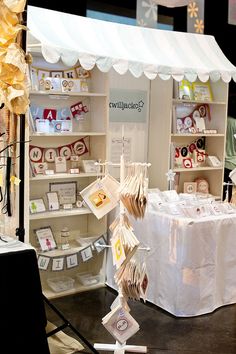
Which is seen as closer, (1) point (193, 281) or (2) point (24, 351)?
(2) point (24, 351)

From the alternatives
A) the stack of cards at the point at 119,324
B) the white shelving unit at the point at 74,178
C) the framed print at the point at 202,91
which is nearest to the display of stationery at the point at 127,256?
the stack of cards at the point at 119,324

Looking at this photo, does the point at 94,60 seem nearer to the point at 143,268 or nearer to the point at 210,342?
the point at 143,268

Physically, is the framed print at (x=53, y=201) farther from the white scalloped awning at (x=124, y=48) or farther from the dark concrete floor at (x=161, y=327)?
the white scalloped awning at (x=124, y=48)

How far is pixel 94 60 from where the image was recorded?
3789mm

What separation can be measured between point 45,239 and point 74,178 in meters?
0.65

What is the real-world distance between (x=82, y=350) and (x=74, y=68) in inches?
97.6

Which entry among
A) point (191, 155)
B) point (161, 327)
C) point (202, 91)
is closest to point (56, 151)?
point (191, 155)

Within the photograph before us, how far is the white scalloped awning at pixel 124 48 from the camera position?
3752 mm

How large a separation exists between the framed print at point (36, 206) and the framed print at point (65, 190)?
0.67 ft

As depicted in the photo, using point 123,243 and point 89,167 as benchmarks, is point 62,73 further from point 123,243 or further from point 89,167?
point 123,243

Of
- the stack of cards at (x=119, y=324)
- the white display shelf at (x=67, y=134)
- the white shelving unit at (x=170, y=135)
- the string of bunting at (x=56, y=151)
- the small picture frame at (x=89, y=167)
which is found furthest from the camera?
the white shelving unit at (x=170, y=135)

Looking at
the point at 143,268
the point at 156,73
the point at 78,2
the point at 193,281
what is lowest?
the point at 193,281

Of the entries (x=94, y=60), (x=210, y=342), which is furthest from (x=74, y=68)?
(x=210, y=342)

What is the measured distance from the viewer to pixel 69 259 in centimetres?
417
